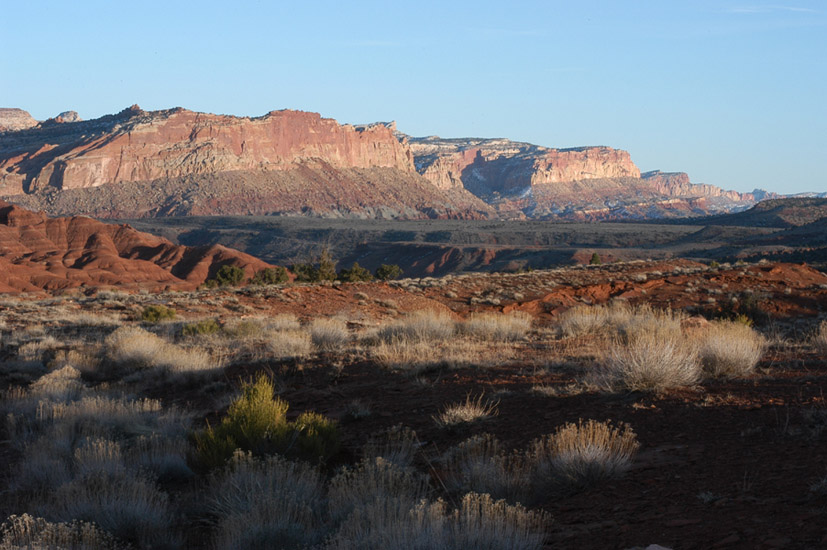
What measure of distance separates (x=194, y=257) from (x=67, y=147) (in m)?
95.0

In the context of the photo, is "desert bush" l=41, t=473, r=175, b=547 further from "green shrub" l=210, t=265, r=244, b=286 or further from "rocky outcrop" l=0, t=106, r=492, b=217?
"rocky outcrop" l=0, t=106, r=492, b=217

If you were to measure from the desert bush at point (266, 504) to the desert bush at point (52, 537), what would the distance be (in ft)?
2.45

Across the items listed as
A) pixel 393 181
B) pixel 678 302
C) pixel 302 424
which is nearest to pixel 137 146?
pixel 393 181

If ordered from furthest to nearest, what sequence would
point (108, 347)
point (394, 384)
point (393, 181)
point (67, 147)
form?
point (393, 181)
point (67, 147)
point (108, 347)
point (394, 384)

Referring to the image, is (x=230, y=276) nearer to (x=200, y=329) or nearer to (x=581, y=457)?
(x=200, y=329)

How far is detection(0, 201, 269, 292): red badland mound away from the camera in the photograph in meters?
54.1

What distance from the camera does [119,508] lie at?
17.0ft

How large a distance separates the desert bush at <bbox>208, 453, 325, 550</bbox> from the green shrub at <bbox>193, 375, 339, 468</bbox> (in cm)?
38

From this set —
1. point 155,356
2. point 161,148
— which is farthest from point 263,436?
point 161,148

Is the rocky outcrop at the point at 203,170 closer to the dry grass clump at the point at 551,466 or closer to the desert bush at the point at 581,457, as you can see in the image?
the dry grass clump at the point at 551,466

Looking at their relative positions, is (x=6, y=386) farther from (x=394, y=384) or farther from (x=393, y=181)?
(x=393, y=181)

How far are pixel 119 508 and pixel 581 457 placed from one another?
3373 millimetres

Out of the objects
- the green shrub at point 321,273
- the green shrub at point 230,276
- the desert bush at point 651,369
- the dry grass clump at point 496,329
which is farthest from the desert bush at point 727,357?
the green shrub at point 230,276

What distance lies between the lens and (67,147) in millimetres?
144875
